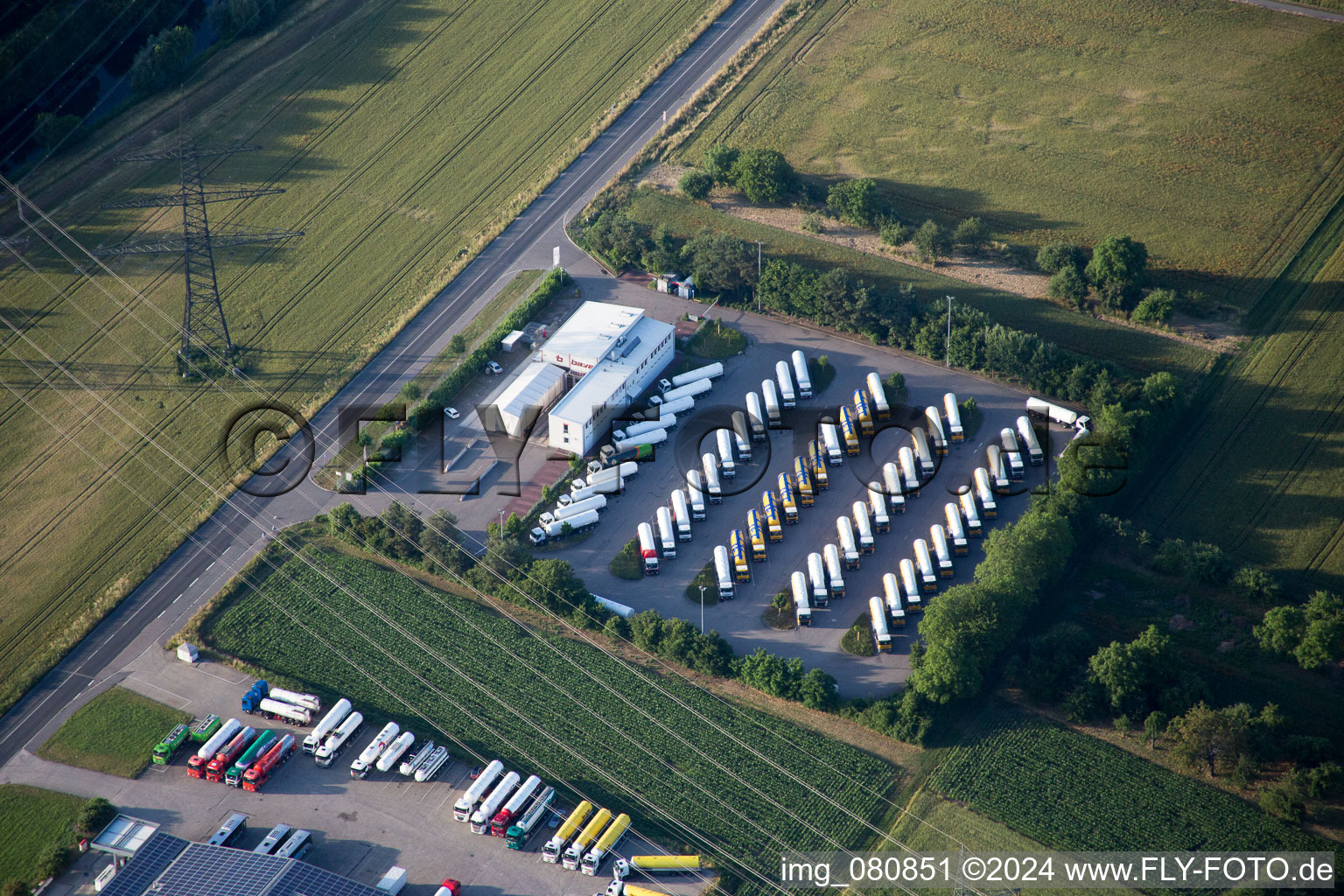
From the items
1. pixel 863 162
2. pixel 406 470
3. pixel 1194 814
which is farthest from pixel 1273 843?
pixel 863 162

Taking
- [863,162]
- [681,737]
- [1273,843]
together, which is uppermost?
[863,162]

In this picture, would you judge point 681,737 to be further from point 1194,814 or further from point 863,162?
point 863,162

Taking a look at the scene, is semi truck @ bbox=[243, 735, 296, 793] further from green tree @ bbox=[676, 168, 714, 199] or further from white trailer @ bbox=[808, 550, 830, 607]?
green tree @ bbox=[676, 168, 714, 199]

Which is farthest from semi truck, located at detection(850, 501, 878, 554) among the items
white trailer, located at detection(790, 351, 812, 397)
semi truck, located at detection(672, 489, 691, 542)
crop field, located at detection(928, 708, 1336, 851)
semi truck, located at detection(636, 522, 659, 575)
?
crop field, located at detection(928, 708, 1336, 851)

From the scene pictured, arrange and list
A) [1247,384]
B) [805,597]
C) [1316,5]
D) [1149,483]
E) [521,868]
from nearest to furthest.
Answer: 1. [521,868]
2. [805,597]
3. [1149,483]
4. [1247,384]
5. [1316,5]

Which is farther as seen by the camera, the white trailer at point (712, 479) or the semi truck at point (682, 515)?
the white trailer at point (712, 479)

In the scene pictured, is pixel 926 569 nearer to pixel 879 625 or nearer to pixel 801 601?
pixel 879 625

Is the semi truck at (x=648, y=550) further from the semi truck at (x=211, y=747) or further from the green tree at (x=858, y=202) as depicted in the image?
the green tree at (x=858, y=202)

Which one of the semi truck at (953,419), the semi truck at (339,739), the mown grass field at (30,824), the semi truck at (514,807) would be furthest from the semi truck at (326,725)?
the semi truck at (953,419)
